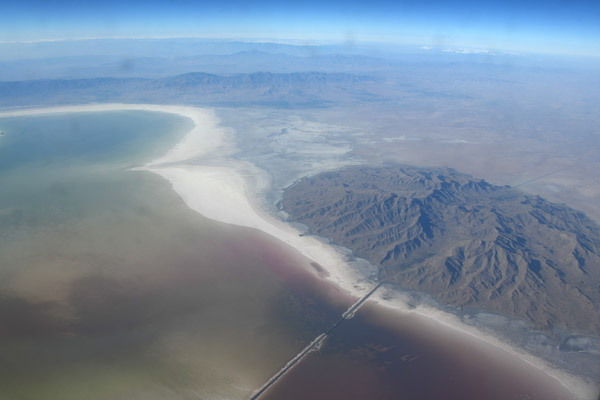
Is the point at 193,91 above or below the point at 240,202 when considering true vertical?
above

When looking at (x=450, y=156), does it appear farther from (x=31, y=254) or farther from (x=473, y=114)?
(x=31, y=254)

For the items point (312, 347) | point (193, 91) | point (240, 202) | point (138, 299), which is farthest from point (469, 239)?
point (193, 91)

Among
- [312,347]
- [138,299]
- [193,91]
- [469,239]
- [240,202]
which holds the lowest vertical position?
[312,347]

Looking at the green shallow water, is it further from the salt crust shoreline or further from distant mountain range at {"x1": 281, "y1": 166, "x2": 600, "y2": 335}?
distant mountain range at {"x1": 281, "y1": 166, "x2": 600, "y2": 335}

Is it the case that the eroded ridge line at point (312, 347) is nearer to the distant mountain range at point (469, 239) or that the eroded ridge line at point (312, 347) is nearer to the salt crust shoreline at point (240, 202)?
the salt crust shoreline at point (240, 202)

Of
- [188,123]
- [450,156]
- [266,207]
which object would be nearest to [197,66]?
[188,123]

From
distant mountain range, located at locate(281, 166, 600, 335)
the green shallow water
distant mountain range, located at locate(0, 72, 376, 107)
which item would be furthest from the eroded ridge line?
distant mountain range, located at locate(0, 72, 376, 107)

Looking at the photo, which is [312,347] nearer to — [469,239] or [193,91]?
[469,239]
